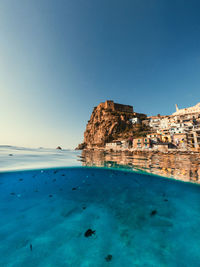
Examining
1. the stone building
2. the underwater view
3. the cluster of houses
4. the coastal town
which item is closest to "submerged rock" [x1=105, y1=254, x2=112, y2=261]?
the underwater view

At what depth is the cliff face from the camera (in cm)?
6581

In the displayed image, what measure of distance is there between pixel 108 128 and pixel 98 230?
218 feet

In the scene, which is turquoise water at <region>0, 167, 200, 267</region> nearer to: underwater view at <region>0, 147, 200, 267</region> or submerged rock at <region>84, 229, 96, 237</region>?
underwater view at <region>0, 147, 200, 267</region>

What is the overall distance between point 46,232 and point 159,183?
10.9 metres

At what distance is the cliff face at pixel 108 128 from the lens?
6581 cm

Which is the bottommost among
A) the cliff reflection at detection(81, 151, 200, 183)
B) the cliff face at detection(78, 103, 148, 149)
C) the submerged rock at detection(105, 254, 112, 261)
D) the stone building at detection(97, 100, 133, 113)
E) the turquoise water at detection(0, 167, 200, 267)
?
the turquoise water at detection(0, 167, 200, 267)

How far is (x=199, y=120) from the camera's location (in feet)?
165

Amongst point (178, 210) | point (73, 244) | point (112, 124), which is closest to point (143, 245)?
point (73, 244)

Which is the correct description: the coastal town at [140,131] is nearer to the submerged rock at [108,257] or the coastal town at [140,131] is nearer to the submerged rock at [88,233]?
the submerged rock at [88,233]

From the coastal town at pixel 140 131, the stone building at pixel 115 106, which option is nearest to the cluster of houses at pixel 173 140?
the coastal town at pixel 140 131

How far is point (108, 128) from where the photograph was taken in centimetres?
6988

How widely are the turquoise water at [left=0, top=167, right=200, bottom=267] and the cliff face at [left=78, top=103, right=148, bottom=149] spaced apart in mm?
57672

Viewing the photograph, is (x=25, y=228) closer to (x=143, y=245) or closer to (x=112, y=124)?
(x=143, y=245)

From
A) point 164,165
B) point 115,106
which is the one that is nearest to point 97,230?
point 164,165
